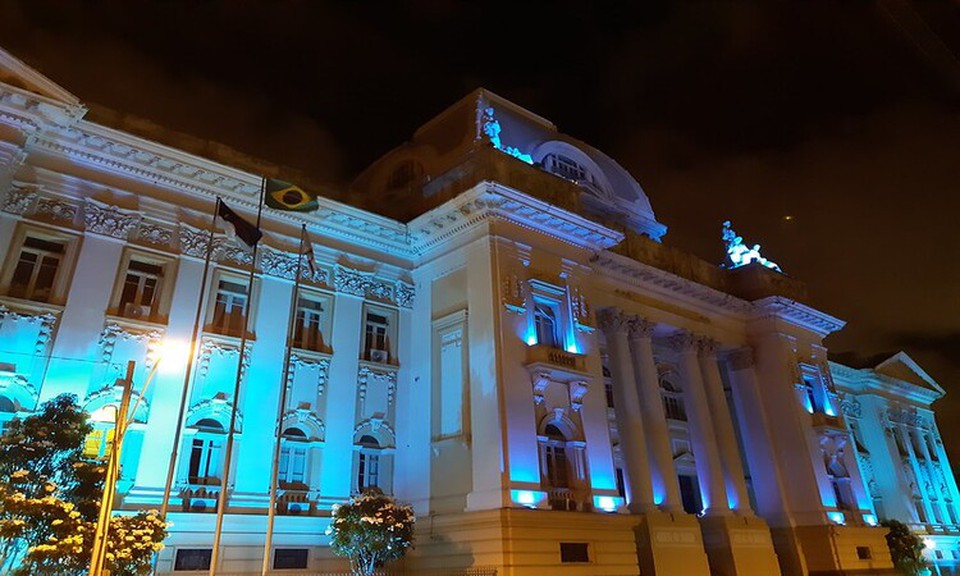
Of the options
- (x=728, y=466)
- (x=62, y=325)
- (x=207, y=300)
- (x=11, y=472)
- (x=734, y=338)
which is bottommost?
(x=11, y=472)

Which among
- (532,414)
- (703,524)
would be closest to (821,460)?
(703,524)

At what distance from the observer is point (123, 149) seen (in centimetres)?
1911

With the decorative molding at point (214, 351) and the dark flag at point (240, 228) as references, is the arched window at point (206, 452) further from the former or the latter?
the dark flag at point (240, 228)

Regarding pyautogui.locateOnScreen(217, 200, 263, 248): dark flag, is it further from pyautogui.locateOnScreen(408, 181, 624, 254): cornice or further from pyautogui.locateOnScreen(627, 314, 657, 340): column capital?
pyautogui.locateOnScreen(627, 314, 657, 340): column capital

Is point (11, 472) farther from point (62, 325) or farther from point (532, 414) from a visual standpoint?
point (532, 414)

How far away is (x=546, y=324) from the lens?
23.3m

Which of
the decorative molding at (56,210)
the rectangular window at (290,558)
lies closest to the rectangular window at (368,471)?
the rectangular window at (290,558)

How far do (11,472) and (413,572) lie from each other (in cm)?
1107

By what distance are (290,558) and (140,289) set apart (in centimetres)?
887

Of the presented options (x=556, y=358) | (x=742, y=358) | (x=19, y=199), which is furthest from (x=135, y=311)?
(x=742, y=358)

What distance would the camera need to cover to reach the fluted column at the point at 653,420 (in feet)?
82.6

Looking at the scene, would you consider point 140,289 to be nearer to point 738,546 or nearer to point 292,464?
point 292,464

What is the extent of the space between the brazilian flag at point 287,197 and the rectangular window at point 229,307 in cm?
321

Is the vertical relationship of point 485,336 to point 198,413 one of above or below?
above
